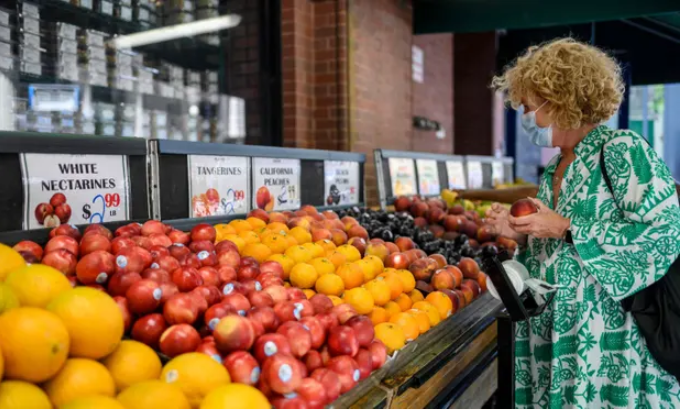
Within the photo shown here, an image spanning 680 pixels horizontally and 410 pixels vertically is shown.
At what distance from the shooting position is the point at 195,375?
1.31 metres

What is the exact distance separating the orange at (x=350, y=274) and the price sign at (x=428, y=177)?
8.61 feet

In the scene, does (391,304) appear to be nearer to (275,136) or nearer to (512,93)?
(512,93)

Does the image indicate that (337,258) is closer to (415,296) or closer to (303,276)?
(303,276)

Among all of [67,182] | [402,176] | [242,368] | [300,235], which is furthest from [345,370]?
[402,176]

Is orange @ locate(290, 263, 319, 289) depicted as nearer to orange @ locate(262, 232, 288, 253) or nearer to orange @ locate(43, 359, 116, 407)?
orange @ locate(262, 232, 288, 253)

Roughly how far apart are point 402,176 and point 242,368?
335 centimetres

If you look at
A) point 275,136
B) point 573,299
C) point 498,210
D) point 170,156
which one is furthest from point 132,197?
point 275,136

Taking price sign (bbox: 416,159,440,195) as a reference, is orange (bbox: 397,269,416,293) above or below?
below

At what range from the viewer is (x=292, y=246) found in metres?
2.42

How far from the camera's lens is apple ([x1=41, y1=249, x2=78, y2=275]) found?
174 cm

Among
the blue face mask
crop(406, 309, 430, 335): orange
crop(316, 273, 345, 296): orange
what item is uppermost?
the blue face mask

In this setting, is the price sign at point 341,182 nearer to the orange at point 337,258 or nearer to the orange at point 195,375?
the orange at point 337,258

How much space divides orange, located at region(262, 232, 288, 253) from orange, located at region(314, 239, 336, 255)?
176 mm

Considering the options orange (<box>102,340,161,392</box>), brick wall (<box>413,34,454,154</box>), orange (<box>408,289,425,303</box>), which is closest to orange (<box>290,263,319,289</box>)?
orange (<box>408,289,425,303</box>)
